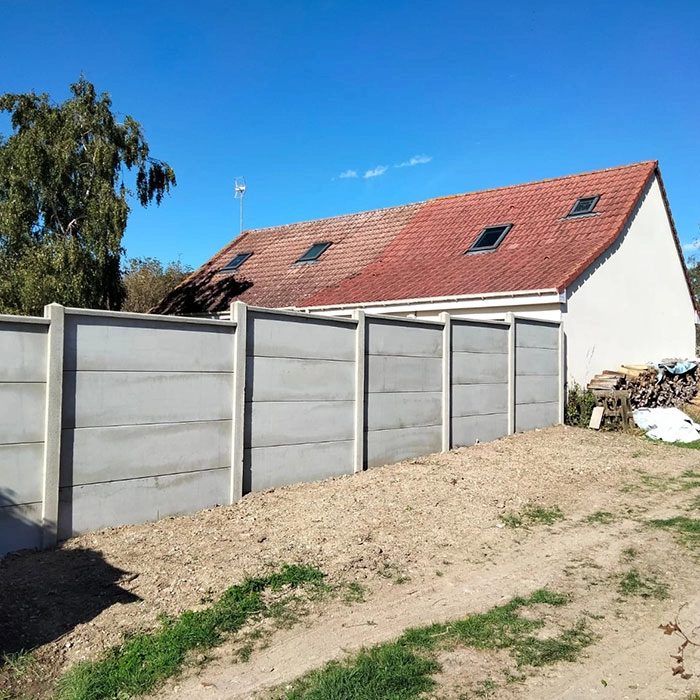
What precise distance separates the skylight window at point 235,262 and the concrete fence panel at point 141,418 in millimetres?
14447

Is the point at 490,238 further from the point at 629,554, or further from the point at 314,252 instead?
the point at 629,554

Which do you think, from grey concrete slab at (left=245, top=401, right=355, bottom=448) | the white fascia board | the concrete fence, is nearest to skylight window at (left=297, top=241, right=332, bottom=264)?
the white fascia board

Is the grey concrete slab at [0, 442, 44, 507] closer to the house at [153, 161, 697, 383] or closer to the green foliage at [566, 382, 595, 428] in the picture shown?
the house at [153, 161, 697, 383]

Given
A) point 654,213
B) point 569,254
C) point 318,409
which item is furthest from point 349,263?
point 318,409

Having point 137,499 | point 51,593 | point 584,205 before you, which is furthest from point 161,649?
point 584,205

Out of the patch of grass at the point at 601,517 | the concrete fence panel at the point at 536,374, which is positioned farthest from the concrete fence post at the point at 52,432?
the concrete fence panel at the point at 536,374

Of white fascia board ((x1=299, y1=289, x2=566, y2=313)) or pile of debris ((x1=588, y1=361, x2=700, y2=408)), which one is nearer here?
white fascia board ((x1=299, y1=289, x2=566, y2=313))

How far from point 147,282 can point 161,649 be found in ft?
103

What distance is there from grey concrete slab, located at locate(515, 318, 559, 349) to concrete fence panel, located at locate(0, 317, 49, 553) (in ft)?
25.7

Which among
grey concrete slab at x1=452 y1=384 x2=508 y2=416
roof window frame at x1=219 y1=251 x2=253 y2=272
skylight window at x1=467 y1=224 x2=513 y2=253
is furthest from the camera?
roof window frame at x1=219 y1=251 x2=253 y2=272

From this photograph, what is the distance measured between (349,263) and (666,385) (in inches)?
323

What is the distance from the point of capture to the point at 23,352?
527cm

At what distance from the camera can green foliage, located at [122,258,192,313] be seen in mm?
32500

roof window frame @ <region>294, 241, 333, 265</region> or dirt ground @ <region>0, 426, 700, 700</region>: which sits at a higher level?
roof window frame @ <region>294, 241, 333, 265</region>
